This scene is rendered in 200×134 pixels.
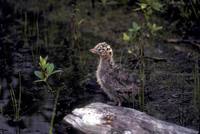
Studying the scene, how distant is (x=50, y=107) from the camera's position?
7887 millimetres

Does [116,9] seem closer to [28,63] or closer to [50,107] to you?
[28,63]

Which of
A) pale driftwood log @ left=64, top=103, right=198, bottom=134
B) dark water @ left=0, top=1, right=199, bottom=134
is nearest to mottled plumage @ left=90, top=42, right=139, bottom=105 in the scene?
dark water @ left=0, top=1, right=199, bottom=134

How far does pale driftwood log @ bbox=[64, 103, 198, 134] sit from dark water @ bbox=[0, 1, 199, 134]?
0.29 metres

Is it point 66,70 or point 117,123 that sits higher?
point 66,70

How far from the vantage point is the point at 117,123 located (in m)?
6.51

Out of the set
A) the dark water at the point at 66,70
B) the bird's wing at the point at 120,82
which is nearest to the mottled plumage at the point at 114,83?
the bird's wing at the point at 120,82

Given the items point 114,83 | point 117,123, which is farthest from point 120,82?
point 117,123

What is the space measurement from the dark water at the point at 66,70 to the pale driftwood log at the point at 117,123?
29cm

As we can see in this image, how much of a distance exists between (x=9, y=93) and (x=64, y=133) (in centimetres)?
160

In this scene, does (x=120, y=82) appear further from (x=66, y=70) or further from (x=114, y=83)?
(x=66, y=70)

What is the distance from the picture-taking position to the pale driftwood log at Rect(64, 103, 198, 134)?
6.41 metres

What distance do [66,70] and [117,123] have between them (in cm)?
303

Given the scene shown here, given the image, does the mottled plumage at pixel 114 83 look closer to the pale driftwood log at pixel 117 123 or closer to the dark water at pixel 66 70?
the dark water at pixel 66 70

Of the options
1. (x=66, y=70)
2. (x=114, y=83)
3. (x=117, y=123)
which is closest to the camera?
(x=117, y=123)
